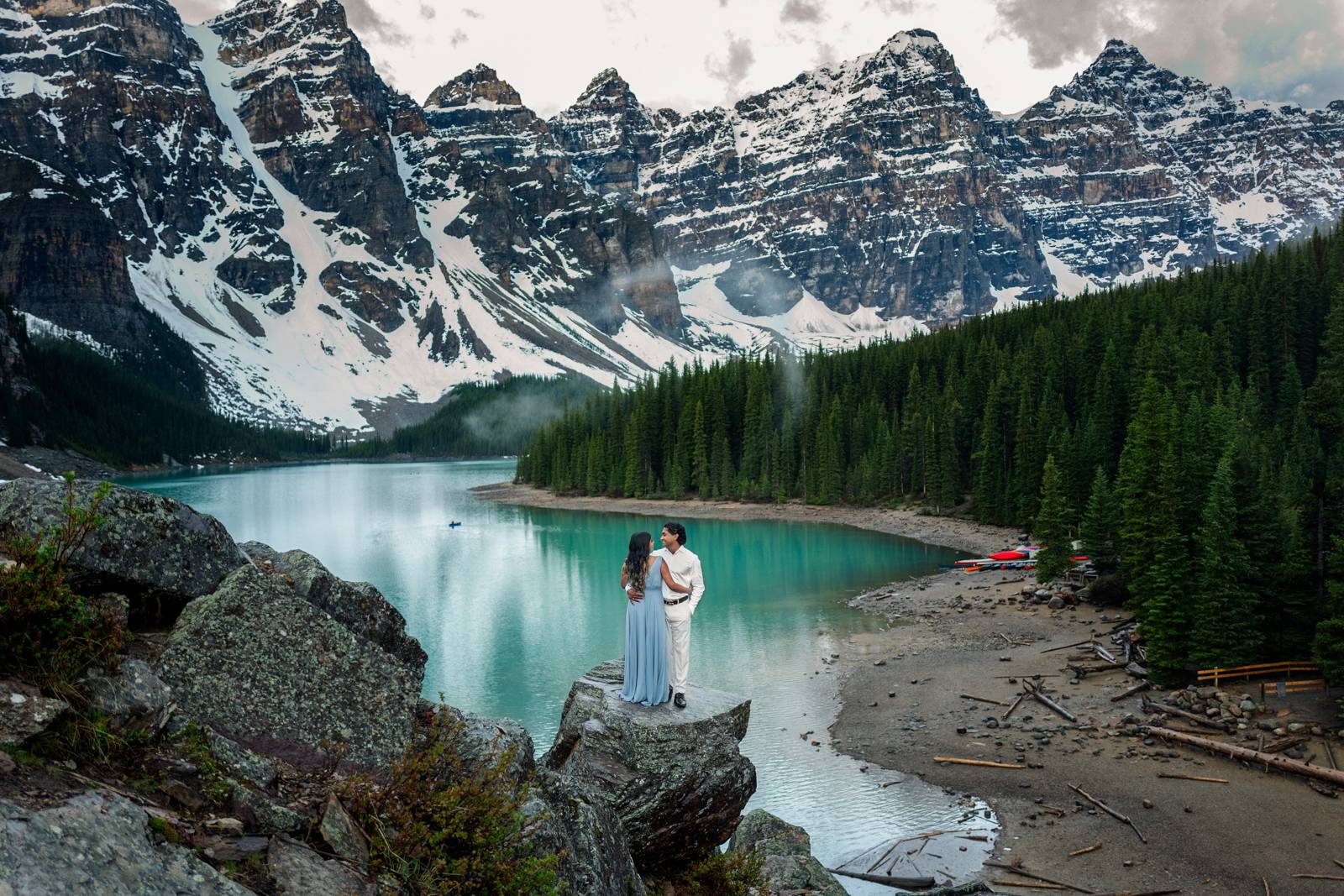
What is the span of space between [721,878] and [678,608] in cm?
322

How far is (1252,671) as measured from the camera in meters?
24.7

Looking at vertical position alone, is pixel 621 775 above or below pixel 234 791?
below

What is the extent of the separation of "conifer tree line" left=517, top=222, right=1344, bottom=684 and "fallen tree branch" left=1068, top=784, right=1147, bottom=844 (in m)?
8.12

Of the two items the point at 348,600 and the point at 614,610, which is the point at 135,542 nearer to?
the point at 348,600

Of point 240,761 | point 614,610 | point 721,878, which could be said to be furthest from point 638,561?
point 614,610

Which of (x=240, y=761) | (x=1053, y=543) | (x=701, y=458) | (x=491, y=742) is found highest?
(x=701, y=458)

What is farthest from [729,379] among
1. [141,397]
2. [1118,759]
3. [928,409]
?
[141,397]

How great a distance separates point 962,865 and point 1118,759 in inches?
268

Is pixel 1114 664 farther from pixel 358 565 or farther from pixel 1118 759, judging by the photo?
pixel 358 565

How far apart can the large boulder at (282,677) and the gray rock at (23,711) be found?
1.42 meters

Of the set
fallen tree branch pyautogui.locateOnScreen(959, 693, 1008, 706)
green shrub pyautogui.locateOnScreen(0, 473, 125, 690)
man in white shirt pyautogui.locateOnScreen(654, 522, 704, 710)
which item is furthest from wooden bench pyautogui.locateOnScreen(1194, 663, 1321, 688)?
green shrub pyautogui.locateOnScreen(0, 473, 125, 690)

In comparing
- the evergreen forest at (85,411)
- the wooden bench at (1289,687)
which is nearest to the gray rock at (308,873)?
the wooden bench at (1289,687)

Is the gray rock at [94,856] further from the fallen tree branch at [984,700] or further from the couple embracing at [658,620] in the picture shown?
the fallen tree branch at [984,700]

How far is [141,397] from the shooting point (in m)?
192
